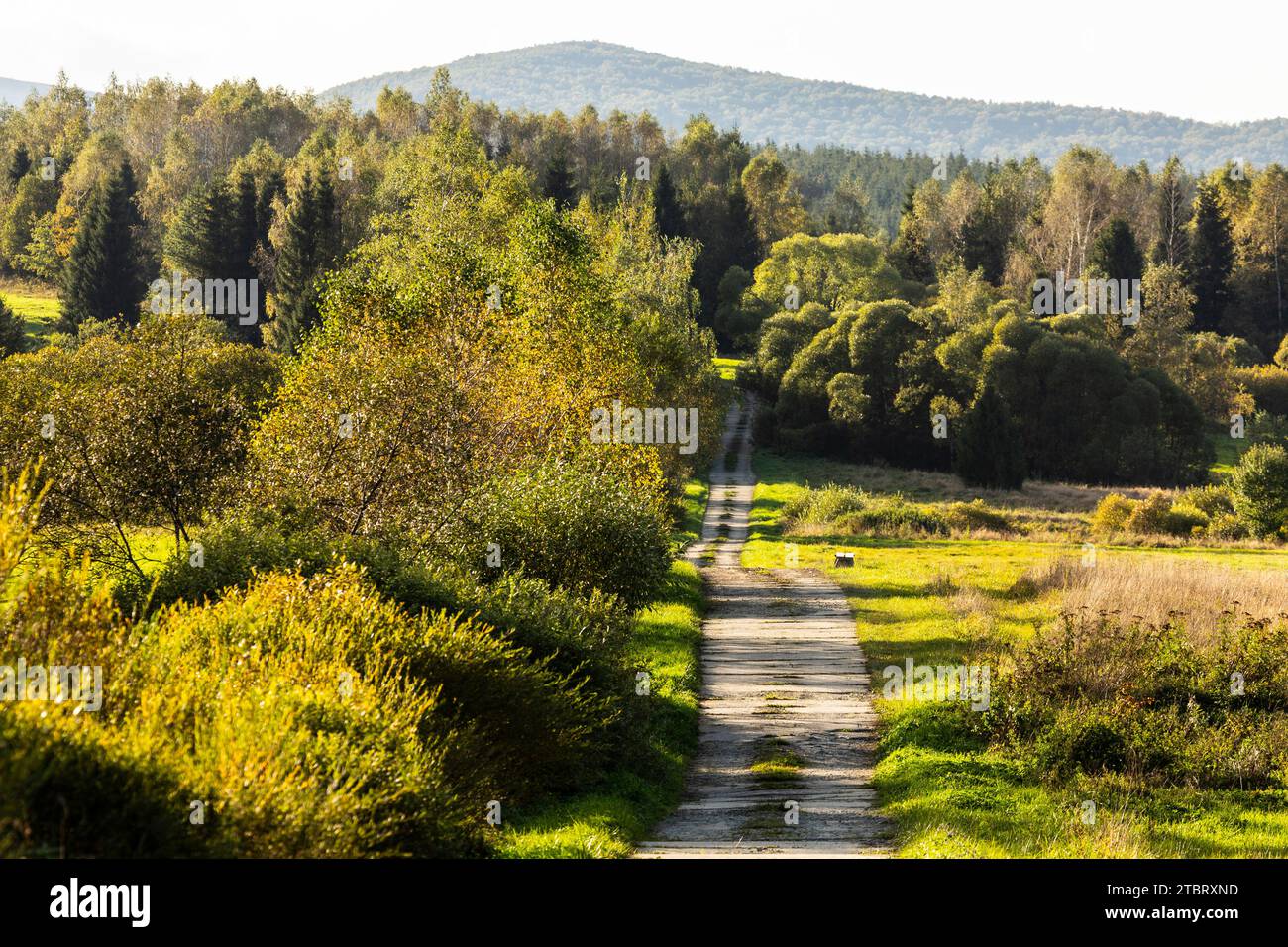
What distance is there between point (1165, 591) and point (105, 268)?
3678 inches

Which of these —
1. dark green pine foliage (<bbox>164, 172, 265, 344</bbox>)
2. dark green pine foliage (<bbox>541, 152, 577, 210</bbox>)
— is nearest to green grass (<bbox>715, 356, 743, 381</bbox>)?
dark green pine foliage (<bbox>541, 152, 577, 210</bbox>)

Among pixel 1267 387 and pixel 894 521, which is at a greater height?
pixel 1267 387

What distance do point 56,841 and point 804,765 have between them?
49.2ft

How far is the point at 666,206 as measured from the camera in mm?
136500

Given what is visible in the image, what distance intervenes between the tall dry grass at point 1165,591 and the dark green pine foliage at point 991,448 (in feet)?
156

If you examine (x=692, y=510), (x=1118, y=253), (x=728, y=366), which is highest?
(x=1118, y=253)

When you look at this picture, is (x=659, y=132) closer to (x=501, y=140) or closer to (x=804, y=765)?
(x=501, y=140)

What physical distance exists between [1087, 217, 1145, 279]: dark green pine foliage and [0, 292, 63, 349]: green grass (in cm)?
9425

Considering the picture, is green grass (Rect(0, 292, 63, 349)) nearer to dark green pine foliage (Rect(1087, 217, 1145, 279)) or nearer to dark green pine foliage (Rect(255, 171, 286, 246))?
dark green pine foliage (Rect(255, 171, 286, 246))

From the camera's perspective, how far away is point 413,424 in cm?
3397

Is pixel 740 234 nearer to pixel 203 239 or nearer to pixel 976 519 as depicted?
pixel 203 239

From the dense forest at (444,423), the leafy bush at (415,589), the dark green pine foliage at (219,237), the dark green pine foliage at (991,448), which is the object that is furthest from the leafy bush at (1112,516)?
the dark green pine foliage at (219,237)

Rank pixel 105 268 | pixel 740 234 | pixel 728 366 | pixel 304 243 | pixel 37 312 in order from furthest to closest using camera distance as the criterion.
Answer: pixel 740 234 → pixel 728 366 → pixel 37 312 → pixel 105 268 → pixel 304 243

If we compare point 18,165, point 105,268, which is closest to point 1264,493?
point 105,268
